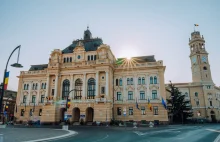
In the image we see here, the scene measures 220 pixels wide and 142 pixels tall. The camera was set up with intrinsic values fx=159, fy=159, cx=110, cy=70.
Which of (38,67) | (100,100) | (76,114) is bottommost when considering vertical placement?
(76,114)

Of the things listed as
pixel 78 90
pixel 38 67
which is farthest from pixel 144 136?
pixel 38 67

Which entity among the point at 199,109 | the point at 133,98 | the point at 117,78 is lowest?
the point at 199,109

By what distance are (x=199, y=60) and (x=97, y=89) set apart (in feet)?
167

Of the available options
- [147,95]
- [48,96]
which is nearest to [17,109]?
[48,96]

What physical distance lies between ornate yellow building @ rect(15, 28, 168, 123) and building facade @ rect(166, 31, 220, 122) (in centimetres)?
2517

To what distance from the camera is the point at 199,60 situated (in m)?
69.7

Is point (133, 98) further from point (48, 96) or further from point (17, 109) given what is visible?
point (17, 109)

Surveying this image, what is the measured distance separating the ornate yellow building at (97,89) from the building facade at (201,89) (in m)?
25.2

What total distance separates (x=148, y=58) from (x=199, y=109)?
105 feet

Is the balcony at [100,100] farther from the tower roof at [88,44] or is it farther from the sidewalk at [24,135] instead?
the sidewalk at [24,135]

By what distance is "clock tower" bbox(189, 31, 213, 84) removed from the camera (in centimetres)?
6638

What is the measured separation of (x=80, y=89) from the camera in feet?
152

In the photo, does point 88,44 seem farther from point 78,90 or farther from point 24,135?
point 24,135

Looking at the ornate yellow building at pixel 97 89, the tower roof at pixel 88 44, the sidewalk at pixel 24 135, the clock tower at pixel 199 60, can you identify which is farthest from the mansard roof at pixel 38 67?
the clock tower at pixel 199 60
